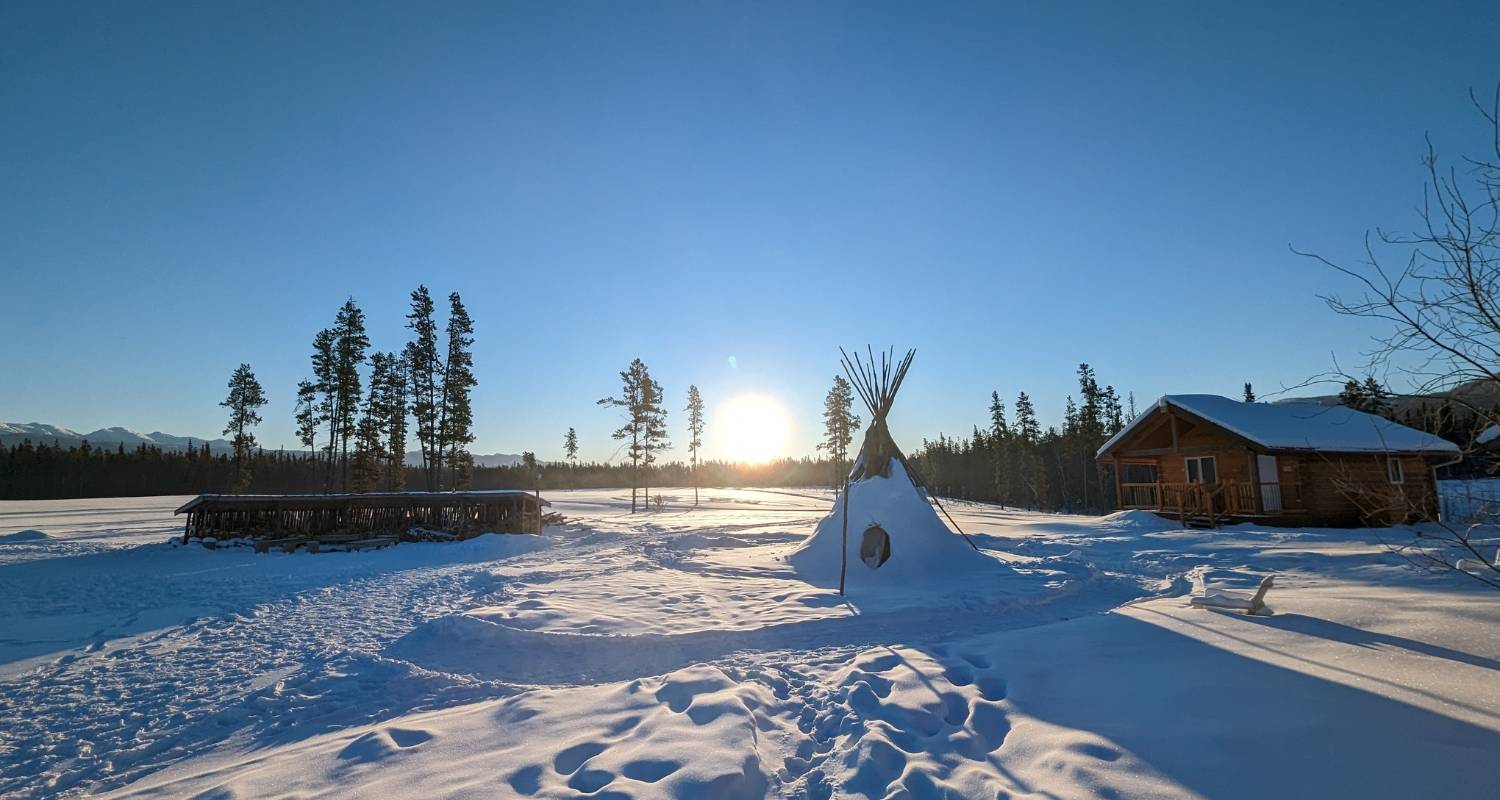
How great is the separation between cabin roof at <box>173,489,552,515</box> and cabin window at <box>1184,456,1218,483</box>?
26.1m

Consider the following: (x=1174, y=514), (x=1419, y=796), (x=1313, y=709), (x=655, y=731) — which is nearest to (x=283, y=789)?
(x=655, y=731)

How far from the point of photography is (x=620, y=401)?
43938mm

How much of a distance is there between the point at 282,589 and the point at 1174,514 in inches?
1071

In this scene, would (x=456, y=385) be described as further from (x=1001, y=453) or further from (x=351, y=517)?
(x=1001, y=453)

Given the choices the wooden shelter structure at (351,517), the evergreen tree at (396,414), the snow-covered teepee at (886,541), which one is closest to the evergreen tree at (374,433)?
the evergreen tree at (396,414)

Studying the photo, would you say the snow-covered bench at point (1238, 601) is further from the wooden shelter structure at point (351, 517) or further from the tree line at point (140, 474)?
the tree line at point (140, 474)

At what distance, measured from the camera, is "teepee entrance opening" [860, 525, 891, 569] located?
1221 centimetres

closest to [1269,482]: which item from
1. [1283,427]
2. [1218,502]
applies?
[1218,502]

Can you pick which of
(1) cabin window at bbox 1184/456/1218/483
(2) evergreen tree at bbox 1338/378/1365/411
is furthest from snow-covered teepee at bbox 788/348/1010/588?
(1) cabin window at bbox 1184/456/1218/483

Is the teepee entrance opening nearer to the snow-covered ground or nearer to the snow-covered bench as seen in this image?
the snow-covered ground

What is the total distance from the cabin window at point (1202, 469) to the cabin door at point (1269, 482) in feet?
5.21

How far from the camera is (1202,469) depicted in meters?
23.0

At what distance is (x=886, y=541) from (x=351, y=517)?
59.5 feet

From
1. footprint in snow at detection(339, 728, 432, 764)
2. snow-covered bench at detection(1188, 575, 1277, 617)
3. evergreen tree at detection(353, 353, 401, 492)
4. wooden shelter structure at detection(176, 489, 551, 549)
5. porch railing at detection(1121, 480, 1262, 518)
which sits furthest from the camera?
evergreen tree at detection(353, 353, 401, 492)
